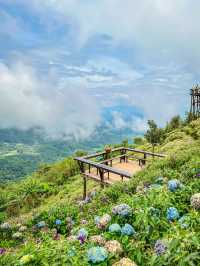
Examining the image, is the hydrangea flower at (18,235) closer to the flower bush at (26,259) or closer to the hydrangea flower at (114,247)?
the flower bush at (26,259)

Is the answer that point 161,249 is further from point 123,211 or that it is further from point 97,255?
point 123,211

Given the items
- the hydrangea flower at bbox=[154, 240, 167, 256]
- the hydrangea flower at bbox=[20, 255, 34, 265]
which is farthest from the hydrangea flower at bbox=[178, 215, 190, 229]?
the hydrangea flower at bbox=[20, 255, 34, 265]

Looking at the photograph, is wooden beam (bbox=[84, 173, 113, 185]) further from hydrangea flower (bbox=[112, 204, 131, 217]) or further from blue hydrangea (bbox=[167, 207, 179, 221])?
blue hydrangea (bbox=[167, 207, 179, 221])

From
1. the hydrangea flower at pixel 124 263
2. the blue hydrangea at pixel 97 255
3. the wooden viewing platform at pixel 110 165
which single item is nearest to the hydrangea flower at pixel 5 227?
the blue hydrangea at pixel 97 255

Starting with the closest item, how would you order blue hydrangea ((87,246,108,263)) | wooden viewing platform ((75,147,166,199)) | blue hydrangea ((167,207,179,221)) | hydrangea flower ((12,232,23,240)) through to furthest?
1. blue hydrangea ((87,246,108,263))
2. blue hydrangea ((167,207,179,221))
3. hydrangea flower ((12,232,23,240))
4. wooden viewing platform ((75,147,166,199))

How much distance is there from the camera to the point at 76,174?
25.9 meters

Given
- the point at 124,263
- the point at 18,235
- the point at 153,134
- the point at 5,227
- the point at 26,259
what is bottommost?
the point at 5,227

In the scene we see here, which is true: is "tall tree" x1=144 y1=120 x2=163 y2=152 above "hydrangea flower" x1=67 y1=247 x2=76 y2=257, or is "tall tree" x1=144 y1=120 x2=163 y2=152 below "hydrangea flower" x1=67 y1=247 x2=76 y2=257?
above

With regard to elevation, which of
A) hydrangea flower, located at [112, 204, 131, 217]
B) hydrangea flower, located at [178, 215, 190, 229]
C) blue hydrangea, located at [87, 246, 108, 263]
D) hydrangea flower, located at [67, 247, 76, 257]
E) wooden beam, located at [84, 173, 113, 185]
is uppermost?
hydrangea flower, located at [178, 215, 190, 229]

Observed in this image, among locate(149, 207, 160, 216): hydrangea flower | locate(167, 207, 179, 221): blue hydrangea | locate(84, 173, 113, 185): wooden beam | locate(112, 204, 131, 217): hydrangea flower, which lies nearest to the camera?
locate(167, 207, 179, 221): blue hydrangea

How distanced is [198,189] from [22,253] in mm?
2453

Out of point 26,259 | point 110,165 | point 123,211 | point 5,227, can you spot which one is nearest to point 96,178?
point 110,165

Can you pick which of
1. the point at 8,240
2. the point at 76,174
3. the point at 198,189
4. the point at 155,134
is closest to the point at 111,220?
the point at 198,189

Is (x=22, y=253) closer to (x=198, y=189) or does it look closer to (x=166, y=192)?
(x=166, y=192)
